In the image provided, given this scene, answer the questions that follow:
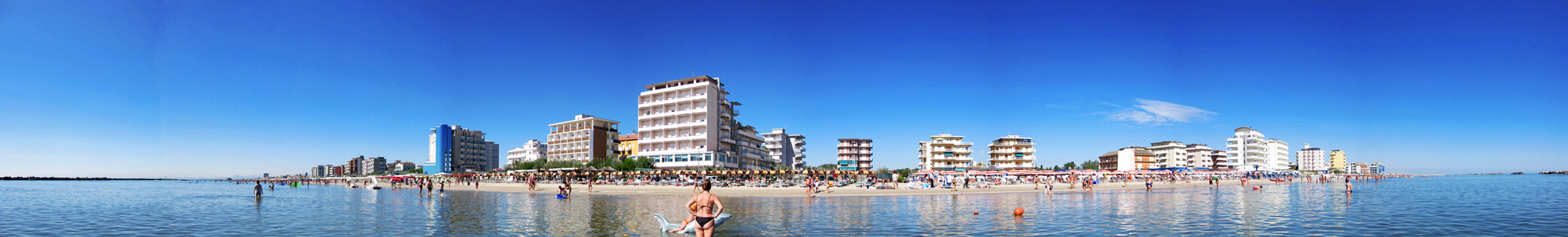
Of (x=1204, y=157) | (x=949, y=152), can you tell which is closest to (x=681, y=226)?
(x=949, y=152)

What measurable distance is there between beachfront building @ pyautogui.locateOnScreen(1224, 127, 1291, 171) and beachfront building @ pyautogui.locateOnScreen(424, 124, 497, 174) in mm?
147896

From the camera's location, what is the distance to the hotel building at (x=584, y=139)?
99750 millimetres

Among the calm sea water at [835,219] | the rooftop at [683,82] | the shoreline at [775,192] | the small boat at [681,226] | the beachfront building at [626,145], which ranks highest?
the rooftop at [683,82]

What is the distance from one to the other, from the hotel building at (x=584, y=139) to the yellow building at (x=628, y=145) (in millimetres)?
2045

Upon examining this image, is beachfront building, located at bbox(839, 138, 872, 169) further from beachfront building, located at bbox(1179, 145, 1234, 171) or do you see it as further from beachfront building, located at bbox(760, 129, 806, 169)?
beachfront building, located at bbox(1179, 145, 1234, 171)

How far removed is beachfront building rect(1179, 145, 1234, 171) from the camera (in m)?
151

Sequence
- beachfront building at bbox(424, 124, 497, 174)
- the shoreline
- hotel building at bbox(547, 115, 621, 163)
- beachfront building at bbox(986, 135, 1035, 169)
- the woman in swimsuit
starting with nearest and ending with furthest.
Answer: the woman in swimsuit
the shoreline
hotel building at bbox(547, 115, 621, 163)
beachfront building at bbox(986, 135, 1035, 169)
beachfront building at bbox(424, 124, 497, 174)

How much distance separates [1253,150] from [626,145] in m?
125

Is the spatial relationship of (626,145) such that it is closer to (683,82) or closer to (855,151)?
(683,82)

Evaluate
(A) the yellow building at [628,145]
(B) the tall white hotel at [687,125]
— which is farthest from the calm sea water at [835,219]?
(A) the yellow building at [628,145]

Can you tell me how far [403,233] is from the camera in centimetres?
1733

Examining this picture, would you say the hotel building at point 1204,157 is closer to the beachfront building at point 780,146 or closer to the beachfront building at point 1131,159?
the beachfront building at point 1131,159

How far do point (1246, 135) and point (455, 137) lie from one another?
158 metres

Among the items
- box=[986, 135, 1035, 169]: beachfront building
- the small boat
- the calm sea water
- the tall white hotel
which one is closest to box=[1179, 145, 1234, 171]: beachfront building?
box=[986, 135, 1035, 169]: beachfront building
